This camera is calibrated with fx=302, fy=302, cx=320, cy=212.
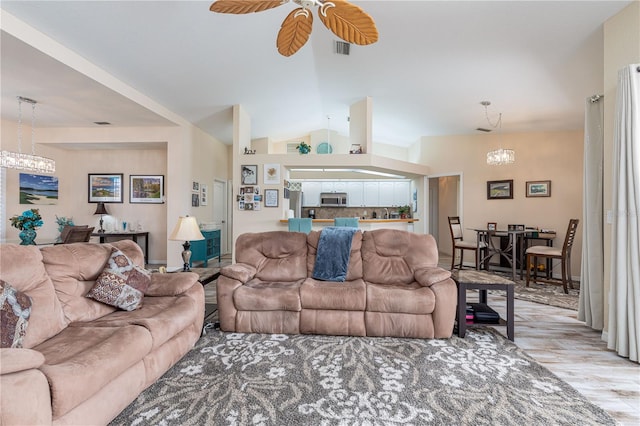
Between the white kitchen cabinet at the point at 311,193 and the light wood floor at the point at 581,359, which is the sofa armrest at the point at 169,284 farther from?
the white kitchen cabinet at the point at 311,193

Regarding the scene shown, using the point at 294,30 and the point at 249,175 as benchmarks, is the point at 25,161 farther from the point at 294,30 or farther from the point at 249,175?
the point at 294,30

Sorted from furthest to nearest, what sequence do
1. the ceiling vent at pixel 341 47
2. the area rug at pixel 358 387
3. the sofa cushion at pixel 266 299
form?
1. the ceiling vent at pixel 341 47
2. the sofa cushion at pixel 266 299
3. the area rug at pixel 358 387

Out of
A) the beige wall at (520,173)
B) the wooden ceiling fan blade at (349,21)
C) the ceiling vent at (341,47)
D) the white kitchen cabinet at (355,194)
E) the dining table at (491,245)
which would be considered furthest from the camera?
the white kitchen cabinet at (355,194)

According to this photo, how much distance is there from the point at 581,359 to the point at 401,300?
1458mm

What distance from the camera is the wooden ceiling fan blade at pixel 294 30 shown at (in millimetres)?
2207

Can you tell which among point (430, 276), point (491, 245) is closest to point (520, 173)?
point (491, 245)

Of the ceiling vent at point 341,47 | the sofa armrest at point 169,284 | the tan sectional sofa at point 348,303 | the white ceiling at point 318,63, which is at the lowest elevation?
the tan sectional sofa at point 348,303

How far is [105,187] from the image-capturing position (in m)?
6.58

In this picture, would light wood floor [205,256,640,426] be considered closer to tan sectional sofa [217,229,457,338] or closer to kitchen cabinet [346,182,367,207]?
tan sectional sofa [217,229,457,338]

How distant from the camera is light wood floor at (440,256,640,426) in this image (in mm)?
1894

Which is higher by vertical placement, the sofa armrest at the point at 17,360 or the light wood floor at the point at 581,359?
the sofa armrest at the point at 17,360

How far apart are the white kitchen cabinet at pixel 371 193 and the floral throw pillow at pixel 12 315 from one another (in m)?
7.75

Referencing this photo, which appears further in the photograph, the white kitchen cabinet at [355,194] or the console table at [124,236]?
the white kitchen cabinet at [355,194]

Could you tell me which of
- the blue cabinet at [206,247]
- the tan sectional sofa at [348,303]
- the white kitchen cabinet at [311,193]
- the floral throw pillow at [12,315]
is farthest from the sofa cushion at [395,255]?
the white kitchen cabinet at [311,193]
